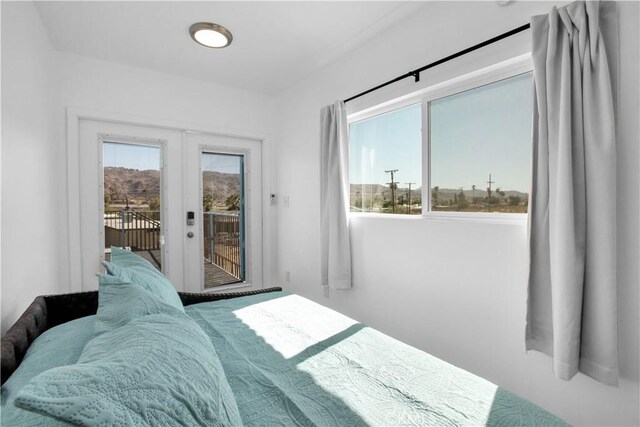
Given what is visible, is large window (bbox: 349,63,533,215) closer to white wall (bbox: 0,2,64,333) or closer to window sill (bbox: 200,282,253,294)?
window sill (bbox: 200,282,253,294)

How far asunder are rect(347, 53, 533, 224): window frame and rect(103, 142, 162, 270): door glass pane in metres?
2.11

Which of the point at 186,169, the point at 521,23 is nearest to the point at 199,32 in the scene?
the point at 186,169


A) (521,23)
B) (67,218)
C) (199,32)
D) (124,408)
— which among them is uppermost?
(199,32)

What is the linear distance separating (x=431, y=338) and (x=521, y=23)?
6.32 ft

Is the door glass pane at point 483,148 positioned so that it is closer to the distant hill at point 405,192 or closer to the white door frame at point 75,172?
the distant hill at point 405,192

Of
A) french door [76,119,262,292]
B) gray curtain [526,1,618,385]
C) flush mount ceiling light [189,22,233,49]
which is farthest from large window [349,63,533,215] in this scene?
french door [76,119,262,292]

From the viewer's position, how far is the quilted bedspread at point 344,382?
0.95 metres

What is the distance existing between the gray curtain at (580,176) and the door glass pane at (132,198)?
317 centimetres

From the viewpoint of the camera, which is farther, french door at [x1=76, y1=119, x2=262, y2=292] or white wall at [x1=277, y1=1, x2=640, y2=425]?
french door at [x1=76, y1=119, x2=262, y2=292]

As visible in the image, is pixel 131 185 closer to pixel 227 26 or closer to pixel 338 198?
pixel 227 26

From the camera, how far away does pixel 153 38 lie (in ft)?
8.13

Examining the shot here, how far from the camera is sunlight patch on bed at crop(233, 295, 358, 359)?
1.42 meters

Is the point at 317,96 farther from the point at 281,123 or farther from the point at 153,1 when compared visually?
the point at 153,1

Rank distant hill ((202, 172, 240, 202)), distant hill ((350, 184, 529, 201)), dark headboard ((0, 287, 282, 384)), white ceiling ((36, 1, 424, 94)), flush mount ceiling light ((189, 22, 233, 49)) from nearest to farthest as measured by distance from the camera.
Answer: dark headboard ((0, 287, 282, 384)) → distant hill ((350, 184, 529, 201)) → white ceiling ((36, 1, 424, 94)) → flush mount ceiling light ((189, 22, 233, 49)) → distant hill ((202, 172, 240, 202))
